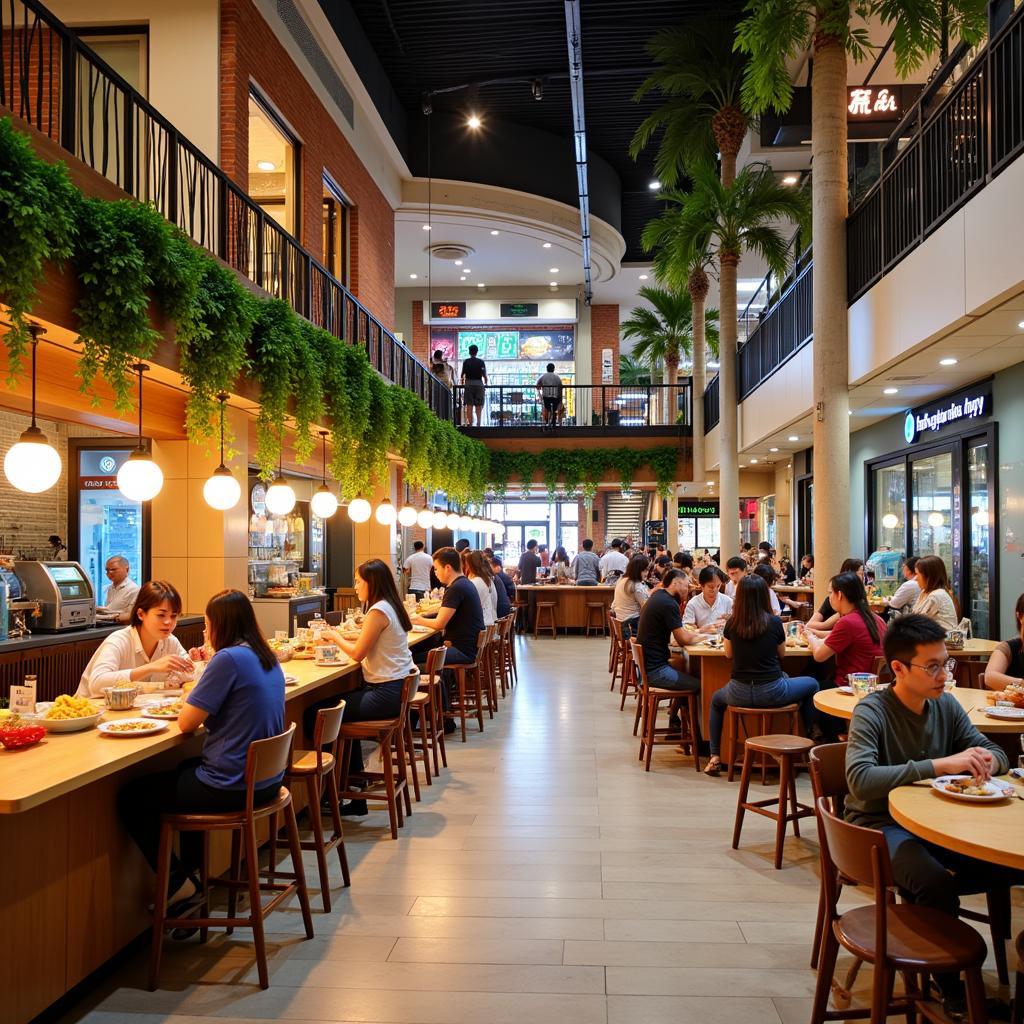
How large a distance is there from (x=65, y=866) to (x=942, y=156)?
7.27 m

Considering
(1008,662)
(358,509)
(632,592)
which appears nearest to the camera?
(1008,662)

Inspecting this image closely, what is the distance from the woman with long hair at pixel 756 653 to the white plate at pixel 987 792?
2.94 metres

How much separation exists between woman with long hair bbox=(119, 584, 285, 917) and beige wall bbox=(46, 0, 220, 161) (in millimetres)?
6929

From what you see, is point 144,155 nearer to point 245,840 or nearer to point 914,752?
point 245,840

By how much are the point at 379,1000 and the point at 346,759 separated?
8.87 feet

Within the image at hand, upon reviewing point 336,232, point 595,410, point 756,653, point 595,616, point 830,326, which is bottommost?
point 595,616

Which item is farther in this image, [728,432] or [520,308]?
[520,308]

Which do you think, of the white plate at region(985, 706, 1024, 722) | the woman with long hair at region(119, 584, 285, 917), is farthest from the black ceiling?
the white plate at region(985, 706, 1024, 722)

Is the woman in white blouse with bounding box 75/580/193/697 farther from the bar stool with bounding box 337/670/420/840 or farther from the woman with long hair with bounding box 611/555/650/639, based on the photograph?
the woman with long hair with bounding box 611/555/650/639

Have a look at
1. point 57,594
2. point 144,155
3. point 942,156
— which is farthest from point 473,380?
point 57,594

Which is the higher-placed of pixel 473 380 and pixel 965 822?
pixel 473 380

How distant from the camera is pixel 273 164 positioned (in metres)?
11.9

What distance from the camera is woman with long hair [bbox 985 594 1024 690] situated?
199 inches

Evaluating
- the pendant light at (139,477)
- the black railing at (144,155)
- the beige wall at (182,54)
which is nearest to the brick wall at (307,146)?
the beige wall at (182,54)
